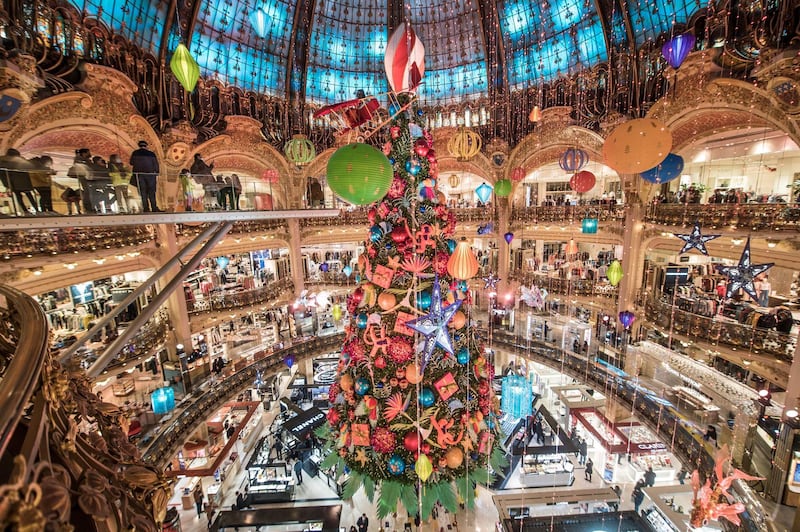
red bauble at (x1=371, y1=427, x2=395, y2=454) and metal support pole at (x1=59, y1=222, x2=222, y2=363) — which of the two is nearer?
metal support pole at (x1=59, y1=222, x2=222, y2=363)

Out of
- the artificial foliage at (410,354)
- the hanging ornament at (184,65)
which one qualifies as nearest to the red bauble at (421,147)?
the artificial foliage at (410,354)

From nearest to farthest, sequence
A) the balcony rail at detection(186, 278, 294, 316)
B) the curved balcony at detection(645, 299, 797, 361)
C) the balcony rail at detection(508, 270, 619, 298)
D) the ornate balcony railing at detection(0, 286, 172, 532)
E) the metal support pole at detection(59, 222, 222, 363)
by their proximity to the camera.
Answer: the ornate balcony railing at detection(0, 286, 172, 532), the metal support pole at detection(59, 222, 222, 363), the curved balcony at detection(645, 299, 797, 361), the balcony rail at detection(508, 270, 619, 298), the balcony rail at detection(186, 278, 294, 316)

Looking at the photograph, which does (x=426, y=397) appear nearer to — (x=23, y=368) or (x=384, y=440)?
(x=384, y=440)

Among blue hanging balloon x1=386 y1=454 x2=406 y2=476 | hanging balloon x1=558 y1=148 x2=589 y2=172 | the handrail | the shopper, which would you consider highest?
hanging balloon x1=558 y1=148 x2=589 y2=172

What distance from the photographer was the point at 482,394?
6719 mm

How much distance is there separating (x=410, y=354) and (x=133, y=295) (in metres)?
3.94

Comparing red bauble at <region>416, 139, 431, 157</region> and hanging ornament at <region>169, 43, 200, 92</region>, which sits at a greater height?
hanging ornament at <region>169, 43, 200, 92</region>

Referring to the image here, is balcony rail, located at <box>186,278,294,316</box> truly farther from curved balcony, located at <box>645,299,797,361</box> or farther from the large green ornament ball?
curved balcony, located at <box>645,299,797,361</box>

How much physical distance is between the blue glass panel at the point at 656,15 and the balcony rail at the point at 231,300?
18.3m

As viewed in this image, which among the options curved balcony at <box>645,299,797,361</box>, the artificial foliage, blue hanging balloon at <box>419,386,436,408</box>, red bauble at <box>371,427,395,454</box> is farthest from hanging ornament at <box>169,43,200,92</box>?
curved balcony at <box>645,299,797,361</box>

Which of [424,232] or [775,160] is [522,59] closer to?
[775,160]

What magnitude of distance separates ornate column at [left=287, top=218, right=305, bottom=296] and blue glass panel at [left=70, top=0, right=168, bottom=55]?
8818 mm

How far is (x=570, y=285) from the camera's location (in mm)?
15695

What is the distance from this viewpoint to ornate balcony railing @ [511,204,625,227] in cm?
1425
